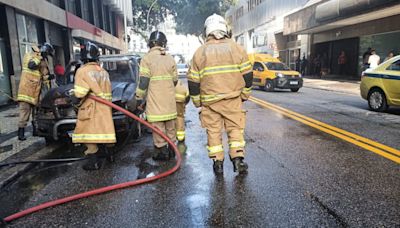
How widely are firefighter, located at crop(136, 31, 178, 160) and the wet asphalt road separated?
563 millimetres

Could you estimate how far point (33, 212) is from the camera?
10.9 ft

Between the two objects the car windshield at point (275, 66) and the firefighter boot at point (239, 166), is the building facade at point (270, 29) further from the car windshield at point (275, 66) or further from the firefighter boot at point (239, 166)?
the firefighter boot at point (239, 166)

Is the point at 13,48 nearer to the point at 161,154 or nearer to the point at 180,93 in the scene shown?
the point at 180,93

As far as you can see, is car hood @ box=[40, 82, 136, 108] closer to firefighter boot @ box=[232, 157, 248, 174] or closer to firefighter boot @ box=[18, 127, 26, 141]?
firefighter boot @ box=[18, 127, 26, 141]

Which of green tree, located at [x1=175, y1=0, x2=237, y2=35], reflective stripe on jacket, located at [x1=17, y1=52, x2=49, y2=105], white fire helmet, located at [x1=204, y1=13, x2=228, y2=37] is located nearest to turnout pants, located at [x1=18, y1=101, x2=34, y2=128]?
reflective stripe on jacket, located at [x1=17, y1=52, x2=49, y2=105]

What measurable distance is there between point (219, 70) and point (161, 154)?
65.4 inches

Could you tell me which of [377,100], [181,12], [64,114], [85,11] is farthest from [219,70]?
[181,12]

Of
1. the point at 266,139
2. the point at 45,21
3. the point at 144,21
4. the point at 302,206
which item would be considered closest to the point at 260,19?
the point at 144,21

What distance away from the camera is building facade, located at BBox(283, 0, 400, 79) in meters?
17.0

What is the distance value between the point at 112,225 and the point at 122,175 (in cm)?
142

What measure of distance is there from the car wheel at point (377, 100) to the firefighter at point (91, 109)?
765 centimetres

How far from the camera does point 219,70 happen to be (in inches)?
163

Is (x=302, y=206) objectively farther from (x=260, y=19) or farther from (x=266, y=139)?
(x=260, y=19)

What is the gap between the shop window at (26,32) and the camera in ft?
42.9
